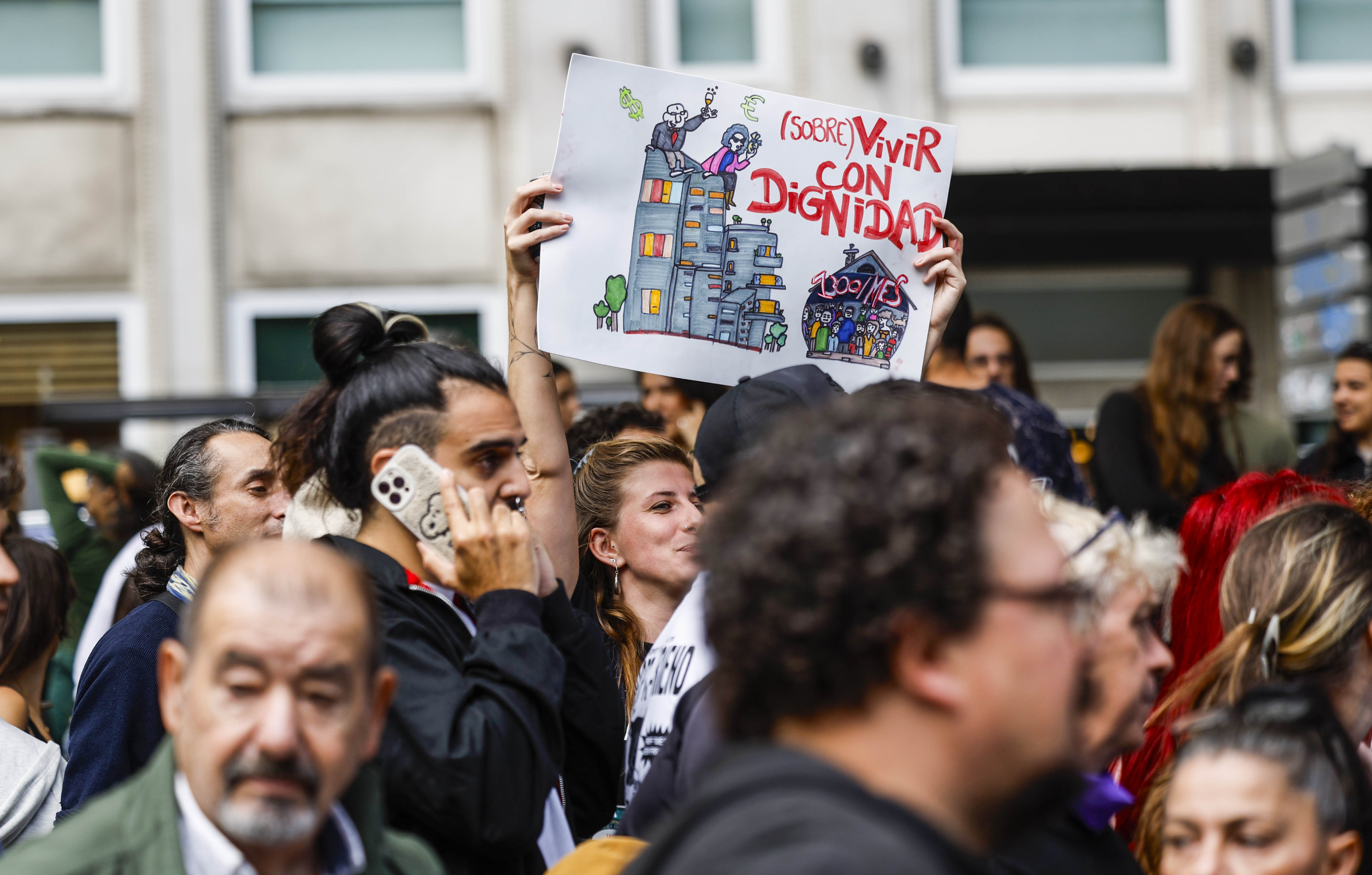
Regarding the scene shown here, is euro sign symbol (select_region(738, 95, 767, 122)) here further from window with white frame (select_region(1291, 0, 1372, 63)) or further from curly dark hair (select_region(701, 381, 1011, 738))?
window with white frame (select_region(1291, 0, 1372, 63))

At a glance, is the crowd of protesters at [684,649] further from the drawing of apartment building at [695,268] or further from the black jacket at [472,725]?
the drawing of apartment building at [695,268]

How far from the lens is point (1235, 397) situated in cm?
616

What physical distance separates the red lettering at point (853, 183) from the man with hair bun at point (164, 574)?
149 cm


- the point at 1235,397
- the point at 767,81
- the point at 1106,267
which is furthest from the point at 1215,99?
the point at 1235,397

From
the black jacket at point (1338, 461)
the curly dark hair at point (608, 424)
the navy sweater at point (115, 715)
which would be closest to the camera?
the navy sweater at point (115, 715)

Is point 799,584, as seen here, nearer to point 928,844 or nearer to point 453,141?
point 928,844

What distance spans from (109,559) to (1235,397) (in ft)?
15.6

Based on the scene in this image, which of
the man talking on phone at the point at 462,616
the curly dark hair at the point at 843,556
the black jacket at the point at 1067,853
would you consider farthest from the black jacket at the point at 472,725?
the curly dark hair at the point at 843,556

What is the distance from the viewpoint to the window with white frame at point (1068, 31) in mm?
10852

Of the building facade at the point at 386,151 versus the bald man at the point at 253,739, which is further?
the building facade at the point at 386,151

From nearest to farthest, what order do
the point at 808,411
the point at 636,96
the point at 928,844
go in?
the point at 928,844 → the point at 808,411 → the point at 636,96

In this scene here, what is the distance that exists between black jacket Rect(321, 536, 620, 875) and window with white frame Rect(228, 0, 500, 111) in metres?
8.22

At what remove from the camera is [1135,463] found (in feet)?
19.4

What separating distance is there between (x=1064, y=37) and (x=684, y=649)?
A: 9317 millimetres
